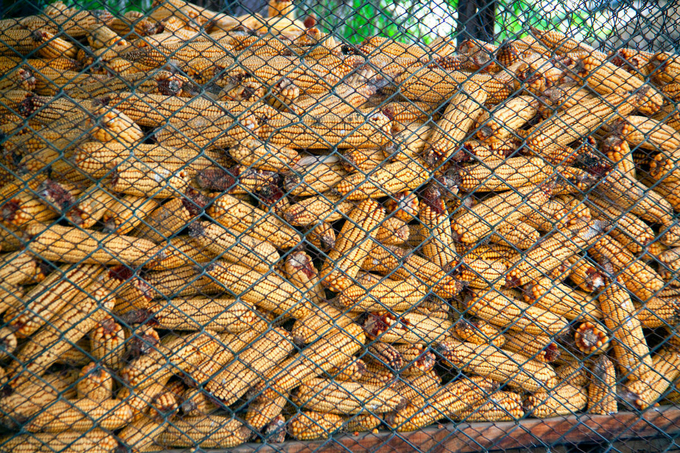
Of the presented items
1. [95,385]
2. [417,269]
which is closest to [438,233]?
[417,269]

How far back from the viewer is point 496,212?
2.26m

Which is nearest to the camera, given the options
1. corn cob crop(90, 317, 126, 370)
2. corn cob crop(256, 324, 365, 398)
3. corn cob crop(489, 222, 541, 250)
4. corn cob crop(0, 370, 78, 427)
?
corn cob crop(0, 370, 78, 427)

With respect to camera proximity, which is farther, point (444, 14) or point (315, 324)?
point (444, 14)

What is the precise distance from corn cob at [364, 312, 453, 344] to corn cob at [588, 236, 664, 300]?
914mm

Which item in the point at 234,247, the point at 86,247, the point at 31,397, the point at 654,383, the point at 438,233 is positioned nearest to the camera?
the point at 31,397

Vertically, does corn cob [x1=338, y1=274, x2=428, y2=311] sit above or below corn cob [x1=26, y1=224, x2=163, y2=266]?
above

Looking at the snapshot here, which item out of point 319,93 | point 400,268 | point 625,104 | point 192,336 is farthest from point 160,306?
point 625,104

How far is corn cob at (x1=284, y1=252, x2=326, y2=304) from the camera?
83.6 inches

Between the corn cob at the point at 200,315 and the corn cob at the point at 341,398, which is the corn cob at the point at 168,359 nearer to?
the corn cob at the point at 200,315

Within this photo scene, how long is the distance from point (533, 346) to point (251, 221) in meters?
1.51

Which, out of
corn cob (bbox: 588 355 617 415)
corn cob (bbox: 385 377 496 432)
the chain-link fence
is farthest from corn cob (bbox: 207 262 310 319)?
corn cob (bbox: 588 355 617 415)

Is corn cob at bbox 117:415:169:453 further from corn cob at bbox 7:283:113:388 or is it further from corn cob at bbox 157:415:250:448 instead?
corn cob at bbox 7:283:113:388

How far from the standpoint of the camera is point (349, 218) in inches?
83.0

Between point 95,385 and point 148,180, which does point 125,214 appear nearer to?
point 148,180
